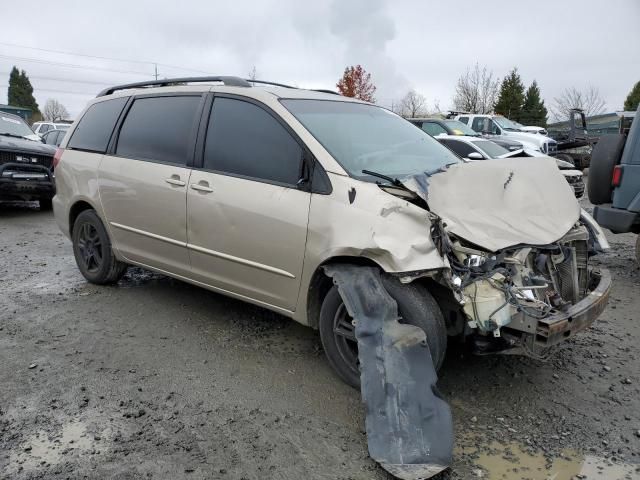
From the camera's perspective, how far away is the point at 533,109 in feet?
130

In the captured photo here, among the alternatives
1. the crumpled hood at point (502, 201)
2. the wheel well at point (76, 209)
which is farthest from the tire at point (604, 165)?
the wheel well at point (76, 209)

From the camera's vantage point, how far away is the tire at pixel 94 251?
509 centimetres

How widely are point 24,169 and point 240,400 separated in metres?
8.04

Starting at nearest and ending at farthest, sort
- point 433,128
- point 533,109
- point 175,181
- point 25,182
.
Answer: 1. point 175,181
2. point 25,182
3. point 433,128
4. point 533,109

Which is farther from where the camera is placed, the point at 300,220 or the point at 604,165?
the point at 604,165

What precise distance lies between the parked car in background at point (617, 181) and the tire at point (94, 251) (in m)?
5.09

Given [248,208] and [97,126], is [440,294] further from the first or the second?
[97,126]

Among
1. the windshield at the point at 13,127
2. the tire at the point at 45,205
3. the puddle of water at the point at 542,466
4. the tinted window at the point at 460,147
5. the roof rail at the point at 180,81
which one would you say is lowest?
the tire at the point at 45,205

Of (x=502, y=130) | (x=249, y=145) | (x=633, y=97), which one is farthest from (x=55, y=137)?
(x=633, y=97)

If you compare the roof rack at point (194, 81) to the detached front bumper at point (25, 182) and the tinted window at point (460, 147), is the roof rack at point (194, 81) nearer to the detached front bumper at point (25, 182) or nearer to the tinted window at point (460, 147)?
the detached front bumper at point (25, 182)

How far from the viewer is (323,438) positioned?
2908 millimetres

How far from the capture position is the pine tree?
39125mm

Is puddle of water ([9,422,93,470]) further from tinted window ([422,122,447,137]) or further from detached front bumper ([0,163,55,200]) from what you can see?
tinted window ([422,122,447,137])

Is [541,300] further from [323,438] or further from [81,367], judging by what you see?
[81,367]
